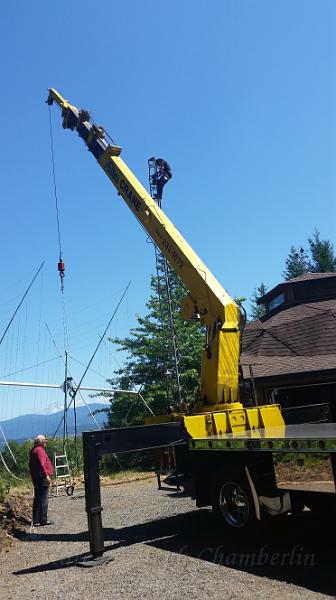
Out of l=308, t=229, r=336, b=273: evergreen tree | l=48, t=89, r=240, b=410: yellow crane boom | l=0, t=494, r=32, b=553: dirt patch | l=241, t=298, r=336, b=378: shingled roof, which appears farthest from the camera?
l=308, t=229, r=336, b=273: evergreen tree

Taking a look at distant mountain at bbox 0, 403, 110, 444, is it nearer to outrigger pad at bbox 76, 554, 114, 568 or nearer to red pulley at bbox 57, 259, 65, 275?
red pulley at bbox 57, 259, 65, 275

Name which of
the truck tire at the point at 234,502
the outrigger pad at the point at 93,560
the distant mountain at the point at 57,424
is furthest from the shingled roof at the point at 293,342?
the outrigger pad at the point at 93,560

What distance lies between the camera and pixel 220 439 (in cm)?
739

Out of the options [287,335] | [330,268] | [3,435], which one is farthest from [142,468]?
[330,268]

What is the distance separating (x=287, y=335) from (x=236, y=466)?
39.4 ft

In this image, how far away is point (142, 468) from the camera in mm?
20859

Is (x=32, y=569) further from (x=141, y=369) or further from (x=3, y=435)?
(x=141, y=369)

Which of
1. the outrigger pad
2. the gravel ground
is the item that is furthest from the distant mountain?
the outrigger pad

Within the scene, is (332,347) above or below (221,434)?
above

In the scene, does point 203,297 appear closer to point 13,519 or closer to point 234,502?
point 234,502

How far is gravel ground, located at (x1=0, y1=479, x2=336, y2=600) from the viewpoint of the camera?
18.1 feet

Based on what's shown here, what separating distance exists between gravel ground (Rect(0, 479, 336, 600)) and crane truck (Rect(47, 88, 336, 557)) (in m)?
0.42

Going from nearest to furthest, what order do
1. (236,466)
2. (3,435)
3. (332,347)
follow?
(236,466) < (332,347) < (3,435)

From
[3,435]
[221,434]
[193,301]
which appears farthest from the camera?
[3,435]
